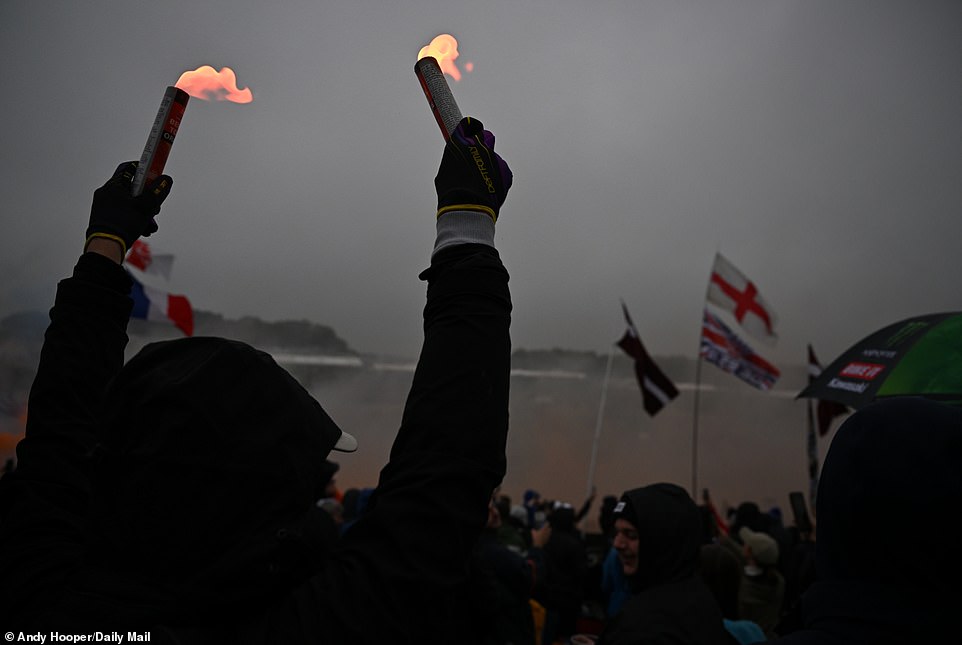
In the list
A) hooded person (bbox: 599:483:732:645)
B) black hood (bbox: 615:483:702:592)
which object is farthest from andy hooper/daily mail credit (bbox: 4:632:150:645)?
black hood (bbox: 615:483:702:592)

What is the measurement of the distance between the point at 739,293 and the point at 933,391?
878 cm

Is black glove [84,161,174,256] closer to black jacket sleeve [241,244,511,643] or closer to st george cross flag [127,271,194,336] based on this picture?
black jacket sleeve [241,244,511,643]

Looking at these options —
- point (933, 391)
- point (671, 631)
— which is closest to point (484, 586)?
point (671, 631)

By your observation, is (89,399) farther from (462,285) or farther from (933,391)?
(933,391)

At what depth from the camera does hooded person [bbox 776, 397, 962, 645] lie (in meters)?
1.05

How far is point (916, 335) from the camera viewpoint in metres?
2.45

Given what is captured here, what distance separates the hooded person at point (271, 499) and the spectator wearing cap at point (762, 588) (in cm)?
436

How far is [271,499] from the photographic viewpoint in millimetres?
979

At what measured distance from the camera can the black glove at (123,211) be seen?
169 cm

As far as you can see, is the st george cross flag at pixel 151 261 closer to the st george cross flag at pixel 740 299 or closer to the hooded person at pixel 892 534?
the st george cross flag at pixel 740 299

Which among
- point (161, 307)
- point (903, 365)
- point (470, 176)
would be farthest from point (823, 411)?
point (470, 176)

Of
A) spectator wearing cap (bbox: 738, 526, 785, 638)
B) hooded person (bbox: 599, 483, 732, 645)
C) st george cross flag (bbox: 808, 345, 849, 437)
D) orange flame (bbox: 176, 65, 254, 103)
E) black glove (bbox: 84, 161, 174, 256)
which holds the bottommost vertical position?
spectator wearing cap (bbox: 738, 526, 785, 638)

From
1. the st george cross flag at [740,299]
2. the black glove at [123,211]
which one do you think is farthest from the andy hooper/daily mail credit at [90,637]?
the st george cross flag at [740,299]

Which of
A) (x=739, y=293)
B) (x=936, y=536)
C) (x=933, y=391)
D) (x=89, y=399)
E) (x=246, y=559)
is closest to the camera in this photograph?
(x=246, y=559)
